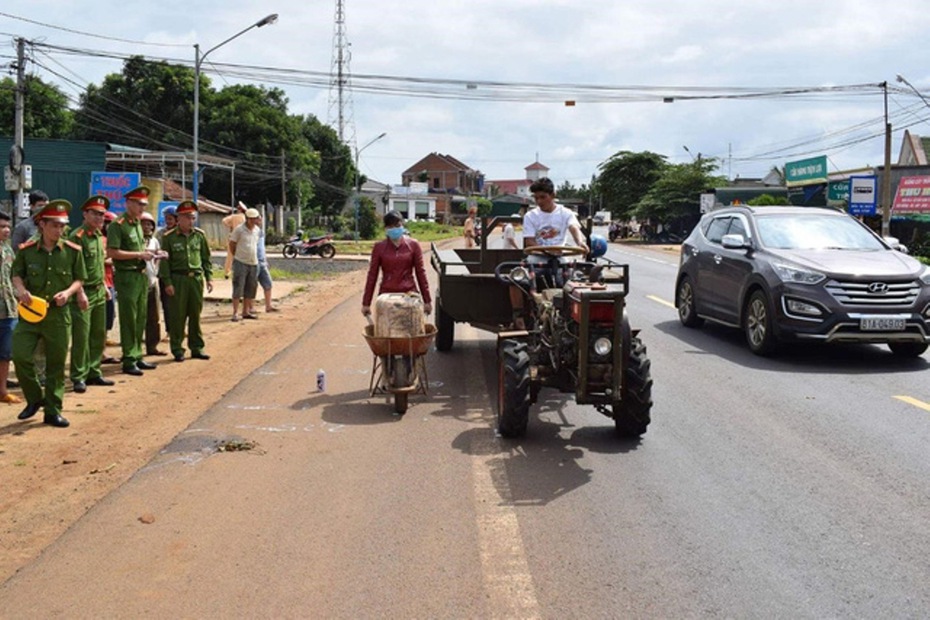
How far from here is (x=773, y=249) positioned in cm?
1203

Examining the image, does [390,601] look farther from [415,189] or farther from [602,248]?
[415,189]

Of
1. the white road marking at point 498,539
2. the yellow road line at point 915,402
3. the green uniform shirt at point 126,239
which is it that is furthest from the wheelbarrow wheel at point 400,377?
the yellow road line at point 915,402

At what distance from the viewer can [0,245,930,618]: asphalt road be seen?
4.46 m

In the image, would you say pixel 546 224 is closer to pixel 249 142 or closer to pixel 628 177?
pixel 249 142

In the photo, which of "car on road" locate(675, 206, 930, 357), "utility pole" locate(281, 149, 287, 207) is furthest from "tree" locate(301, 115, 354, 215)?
"car on road" locate(675, 206, 930, 357)

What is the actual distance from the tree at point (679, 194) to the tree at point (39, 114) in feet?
123

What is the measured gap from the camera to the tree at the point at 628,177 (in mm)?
76875

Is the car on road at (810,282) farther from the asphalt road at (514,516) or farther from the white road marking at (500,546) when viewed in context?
the white road marking at (500,546)

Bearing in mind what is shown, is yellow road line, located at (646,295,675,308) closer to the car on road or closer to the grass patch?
the car on road

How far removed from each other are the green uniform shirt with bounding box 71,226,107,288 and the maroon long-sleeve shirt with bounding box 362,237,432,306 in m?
2.56

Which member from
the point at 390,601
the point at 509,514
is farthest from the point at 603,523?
the point at 390,601

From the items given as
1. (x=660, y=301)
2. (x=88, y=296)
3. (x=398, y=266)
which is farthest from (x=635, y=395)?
(x=660, y=301)

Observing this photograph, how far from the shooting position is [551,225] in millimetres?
9211

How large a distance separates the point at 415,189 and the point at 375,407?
123774 millimetres
